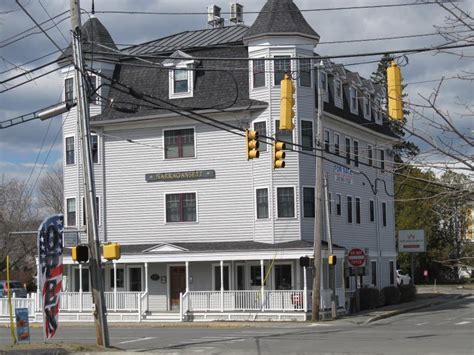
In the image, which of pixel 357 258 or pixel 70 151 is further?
pixel 70 151

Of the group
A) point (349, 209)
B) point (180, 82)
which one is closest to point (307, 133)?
point (349, 209)

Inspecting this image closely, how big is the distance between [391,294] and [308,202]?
11491 millimetres

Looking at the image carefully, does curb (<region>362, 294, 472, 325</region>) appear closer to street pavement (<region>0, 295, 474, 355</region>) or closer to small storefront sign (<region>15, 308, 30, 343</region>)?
street pavement (<region>0, 295, 474, 355</region>)

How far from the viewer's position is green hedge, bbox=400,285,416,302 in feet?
169

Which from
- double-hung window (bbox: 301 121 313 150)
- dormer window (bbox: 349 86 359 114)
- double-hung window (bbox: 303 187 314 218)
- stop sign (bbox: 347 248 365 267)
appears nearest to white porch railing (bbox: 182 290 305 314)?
stop sign (bbox: 347 248 365 267)

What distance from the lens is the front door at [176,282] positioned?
42.0m

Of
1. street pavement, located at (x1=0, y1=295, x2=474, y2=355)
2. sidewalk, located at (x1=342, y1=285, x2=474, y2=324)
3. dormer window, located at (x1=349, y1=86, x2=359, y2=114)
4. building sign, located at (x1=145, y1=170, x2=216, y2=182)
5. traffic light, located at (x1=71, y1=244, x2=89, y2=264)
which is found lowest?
sidewalk, located at (x1=342, y1=285, x2=474, y2=324)

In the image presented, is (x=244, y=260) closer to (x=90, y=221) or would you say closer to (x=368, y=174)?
(x=368, y=174)

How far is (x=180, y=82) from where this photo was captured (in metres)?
42.8

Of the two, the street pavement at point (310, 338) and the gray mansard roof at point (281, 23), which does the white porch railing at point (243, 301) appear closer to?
the street pavement at point (310, 338)

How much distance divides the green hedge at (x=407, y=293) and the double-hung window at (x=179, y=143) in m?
17.8

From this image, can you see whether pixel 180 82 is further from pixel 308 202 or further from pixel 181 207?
pixel 308 202

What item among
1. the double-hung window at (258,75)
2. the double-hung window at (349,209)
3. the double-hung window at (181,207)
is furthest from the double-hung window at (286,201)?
the double-hung window at (349,209)

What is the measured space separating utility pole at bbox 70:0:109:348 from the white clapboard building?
14152 mm
